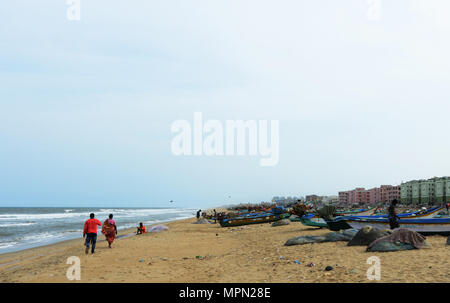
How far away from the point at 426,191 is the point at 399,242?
12454cm

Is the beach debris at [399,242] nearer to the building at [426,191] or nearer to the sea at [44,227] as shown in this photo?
the sea at [44,227]

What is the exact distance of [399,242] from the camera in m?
11.2

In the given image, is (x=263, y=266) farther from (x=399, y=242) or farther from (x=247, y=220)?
(x=247, y=220)

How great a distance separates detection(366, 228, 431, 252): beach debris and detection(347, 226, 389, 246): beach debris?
692mm

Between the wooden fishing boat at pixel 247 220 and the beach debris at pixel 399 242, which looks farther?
the wooden fishing boat at pixel 247 220

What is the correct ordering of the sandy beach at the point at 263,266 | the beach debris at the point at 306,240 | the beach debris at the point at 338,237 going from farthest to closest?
the beach debris at the point at 306,240 < the beach debris at the point at 338,237 < the sandy beach at the point at 263,266

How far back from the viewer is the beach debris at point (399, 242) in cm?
1095

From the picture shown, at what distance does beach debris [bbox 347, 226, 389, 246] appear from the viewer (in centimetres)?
1220

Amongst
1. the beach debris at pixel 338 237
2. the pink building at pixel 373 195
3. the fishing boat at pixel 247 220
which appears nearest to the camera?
the beach debris at pixel 338 237

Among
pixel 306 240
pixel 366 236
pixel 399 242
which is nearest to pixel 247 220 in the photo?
pixel 306 240

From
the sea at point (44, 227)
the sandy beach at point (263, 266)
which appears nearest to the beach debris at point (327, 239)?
the sandy beach at point (263, 266)

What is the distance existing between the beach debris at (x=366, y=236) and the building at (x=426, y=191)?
111629mm

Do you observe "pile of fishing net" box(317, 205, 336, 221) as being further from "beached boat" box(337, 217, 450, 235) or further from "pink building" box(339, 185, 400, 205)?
"pink building" box(339, 185, 400, 205)
